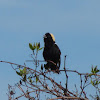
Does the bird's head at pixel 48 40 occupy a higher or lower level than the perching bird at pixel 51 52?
higher

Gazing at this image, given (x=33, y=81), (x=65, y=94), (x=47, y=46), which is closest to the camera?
(x=65, y=94)

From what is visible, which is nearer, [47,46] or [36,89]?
[36,89]

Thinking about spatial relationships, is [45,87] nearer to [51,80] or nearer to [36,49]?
[51,80]

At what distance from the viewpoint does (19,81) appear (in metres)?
3.29

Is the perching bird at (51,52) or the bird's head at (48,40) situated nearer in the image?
the perching bird at (51,52)

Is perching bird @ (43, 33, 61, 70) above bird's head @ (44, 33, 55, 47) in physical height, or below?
below

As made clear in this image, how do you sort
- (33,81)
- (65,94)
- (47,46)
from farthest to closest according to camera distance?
(47,46), (33,81), (65,94)

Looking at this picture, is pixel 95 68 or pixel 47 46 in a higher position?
pixel 47 46

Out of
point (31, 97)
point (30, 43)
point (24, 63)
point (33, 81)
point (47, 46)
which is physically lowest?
point (31, 97)

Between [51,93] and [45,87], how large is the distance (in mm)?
120

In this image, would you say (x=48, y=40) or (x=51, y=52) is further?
(x=48, y=40)

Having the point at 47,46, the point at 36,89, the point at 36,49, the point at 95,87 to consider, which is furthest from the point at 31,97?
the point at 47,46

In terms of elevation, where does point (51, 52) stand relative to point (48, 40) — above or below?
below

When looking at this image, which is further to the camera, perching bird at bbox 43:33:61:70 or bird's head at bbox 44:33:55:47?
bird's head at bbox 44:33:55:47
